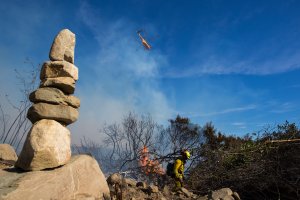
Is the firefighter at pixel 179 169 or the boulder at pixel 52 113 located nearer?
the boulder at pixel 52 113

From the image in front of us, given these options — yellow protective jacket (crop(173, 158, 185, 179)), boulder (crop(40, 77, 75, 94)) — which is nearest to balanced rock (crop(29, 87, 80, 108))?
boulder (crop(40, 77, 75, 94))

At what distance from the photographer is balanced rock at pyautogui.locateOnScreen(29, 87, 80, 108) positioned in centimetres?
671

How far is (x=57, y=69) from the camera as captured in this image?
7.07m

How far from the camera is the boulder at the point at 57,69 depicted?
7.01 metres

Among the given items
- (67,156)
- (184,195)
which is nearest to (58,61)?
(67,156)

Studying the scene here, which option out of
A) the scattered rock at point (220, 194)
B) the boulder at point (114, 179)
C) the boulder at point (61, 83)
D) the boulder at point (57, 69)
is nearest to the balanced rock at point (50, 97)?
the boulder at point (61, 83)

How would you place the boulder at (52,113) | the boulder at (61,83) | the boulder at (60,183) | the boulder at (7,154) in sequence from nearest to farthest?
the boulder at (60,183) → the boulder at (52,113) → the boulder at (61,83) → the boulder at (7,154)

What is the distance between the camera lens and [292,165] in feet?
30.4

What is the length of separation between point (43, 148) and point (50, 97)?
112 cm

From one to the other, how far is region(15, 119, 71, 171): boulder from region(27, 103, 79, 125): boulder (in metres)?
0.13

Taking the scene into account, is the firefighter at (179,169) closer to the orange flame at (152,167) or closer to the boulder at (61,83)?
the orange flame at (152,167)

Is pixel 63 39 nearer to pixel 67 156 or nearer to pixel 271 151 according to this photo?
pixel 67 156

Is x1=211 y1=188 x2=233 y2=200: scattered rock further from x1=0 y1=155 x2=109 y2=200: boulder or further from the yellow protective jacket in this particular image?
x1=0 y1=155 x2=109 y2=200: boulder

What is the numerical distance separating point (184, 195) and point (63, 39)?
17.1 ft
